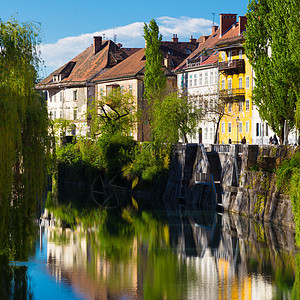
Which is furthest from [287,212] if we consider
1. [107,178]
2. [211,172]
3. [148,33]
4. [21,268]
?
[148,33]

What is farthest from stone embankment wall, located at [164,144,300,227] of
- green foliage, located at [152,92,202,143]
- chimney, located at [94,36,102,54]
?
chimney, located at [94,36,102,54]

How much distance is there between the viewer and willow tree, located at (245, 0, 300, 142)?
138 feet

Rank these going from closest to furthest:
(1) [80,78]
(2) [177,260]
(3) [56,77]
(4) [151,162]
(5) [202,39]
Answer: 1. (2) [177,260]
2. (4) [151,162]
3. (5) [202,39]
4. (1) [80,78]
5. (3) [56,77]

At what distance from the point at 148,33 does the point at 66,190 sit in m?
18.3

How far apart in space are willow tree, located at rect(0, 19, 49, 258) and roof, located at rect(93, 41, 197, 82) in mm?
58707

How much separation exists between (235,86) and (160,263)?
134ft

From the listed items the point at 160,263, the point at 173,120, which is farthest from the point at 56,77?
the point at 160,263

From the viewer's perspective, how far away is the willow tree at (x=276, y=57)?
41938mm

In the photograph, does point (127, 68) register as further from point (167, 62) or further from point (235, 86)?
point (235, 86)

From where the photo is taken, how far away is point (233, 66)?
67250mm

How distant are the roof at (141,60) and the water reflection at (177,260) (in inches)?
1701

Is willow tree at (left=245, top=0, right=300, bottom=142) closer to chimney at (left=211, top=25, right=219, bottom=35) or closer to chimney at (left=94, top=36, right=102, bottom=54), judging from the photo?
chimney at (left=211, top=25, right=219, bottom=35)

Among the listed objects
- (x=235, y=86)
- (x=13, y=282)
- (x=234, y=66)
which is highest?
(x=234, y=66)

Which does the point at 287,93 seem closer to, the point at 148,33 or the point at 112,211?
the point at 112,211
